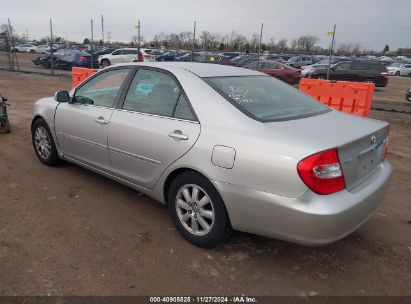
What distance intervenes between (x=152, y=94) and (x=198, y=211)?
1.27m

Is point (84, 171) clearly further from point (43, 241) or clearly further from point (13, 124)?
point (13, 124)

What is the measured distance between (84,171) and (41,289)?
8.31 ft

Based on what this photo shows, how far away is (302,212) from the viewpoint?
8.30 ft

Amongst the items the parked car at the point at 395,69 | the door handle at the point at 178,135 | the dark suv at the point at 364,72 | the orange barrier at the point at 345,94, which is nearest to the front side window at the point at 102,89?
the door handle at the point at 178,135

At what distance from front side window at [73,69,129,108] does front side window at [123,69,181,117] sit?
256mm

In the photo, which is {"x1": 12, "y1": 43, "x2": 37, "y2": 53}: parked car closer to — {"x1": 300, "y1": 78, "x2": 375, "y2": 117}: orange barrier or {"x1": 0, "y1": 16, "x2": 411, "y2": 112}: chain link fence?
{"x1": 0, "y1": 16, "x2": 411, "y2": 112}: chain link fence

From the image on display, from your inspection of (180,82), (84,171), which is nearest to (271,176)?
(180,82)

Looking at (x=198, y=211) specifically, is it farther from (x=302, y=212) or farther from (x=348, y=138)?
(x=348, y=138)

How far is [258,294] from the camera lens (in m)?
2.68

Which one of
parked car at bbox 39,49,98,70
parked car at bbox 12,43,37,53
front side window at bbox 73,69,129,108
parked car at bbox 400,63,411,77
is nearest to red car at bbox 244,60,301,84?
parked car at bbox 39,49,98,70

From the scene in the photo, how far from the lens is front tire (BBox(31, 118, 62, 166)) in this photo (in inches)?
195

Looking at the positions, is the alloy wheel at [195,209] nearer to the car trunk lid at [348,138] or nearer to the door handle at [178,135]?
the door handle at [178,135]

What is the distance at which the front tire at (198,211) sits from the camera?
9.86 feet

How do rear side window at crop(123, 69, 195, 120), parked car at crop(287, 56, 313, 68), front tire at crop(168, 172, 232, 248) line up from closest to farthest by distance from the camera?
front tire at crop(168, 172, 232, 248) < rear side window at crop(123, 69, 195, 120) < parked car at crop(287, 56, 313, 68)
